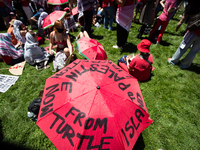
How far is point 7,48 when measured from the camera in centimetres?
447

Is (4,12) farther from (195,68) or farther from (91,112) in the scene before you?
(195,68)

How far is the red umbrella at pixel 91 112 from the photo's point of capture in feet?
4.73

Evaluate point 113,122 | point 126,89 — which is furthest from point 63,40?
point 113,122

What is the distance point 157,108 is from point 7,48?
20.3ft

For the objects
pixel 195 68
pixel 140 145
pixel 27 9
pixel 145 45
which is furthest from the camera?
pixel 27 9

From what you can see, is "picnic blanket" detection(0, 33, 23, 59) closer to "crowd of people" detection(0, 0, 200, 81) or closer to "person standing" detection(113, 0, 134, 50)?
"crowd of people" detection(0, 0, 200, 81)

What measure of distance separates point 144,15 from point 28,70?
6329 mm

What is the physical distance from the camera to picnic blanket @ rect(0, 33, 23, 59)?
4382mm

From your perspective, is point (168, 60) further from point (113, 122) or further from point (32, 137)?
point (32, 137)

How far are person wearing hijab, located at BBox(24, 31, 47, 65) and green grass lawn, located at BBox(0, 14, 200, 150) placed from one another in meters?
0.38

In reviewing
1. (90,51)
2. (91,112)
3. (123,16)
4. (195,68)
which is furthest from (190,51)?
(91,112)

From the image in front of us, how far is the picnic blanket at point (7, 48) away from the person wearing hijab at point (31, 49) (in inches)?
25.5

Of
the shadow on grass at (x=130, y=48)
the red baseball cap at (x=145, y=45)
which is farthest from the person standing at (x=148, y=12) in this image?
the red baseball cap at (x=145, y=45)

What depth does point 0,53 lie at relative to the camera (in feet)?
14.4
